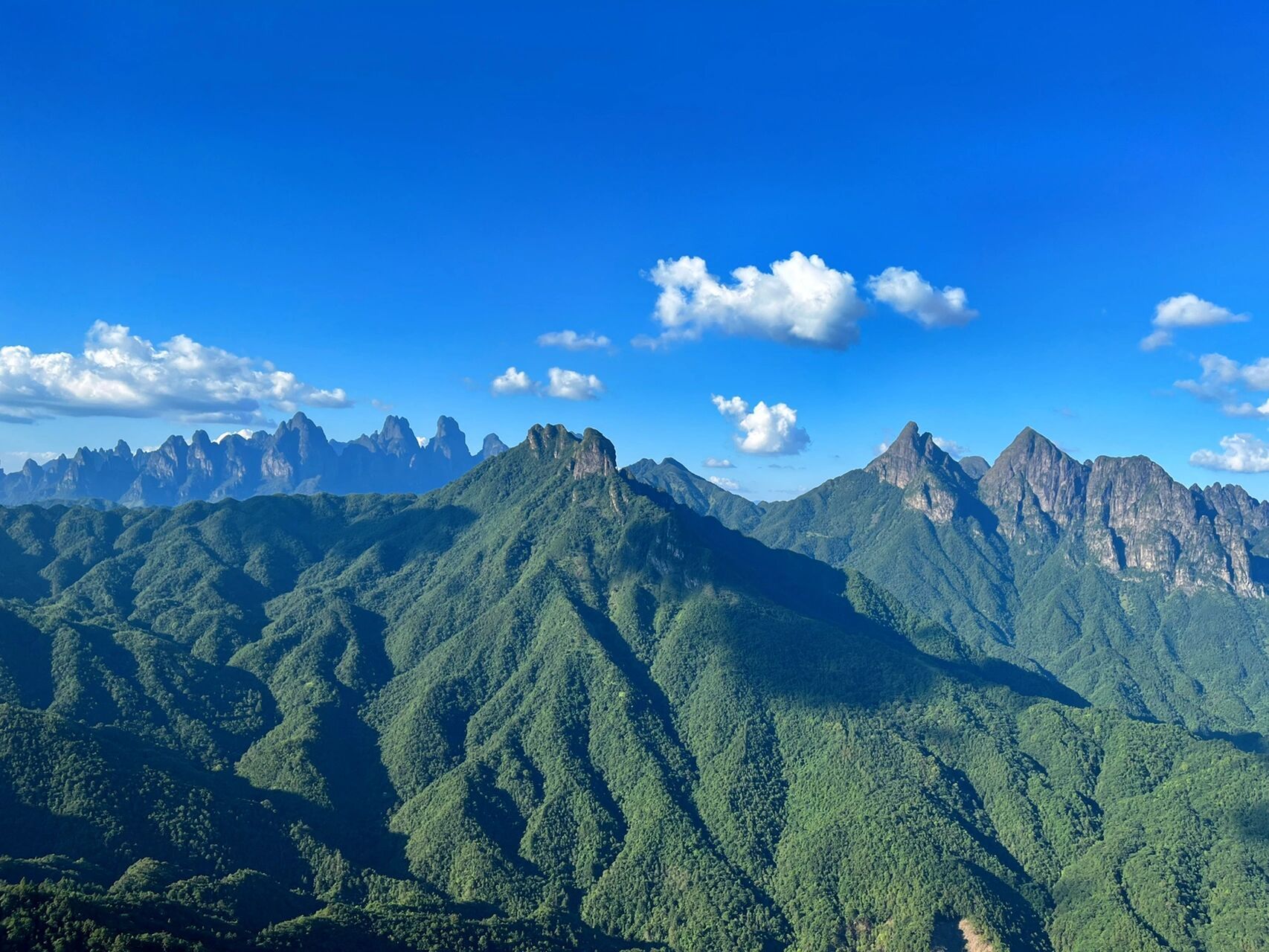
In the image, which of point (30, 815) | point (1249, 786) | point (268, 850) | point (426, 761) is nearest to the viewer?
point (30, 815)

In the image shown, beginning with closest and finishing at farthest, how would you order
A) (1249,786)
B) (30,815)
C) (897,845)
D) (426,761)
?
(30,815) < (897,845) < (1249,786) < (426,761)

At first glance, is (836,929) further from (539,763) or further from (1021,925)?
(539,763)

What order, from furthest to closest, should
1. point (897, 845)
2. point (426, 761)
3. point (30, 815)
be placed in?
point (426, 761) < point (897, 845) < point (30, 815)

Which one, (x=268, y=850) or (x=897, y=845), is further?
(x=897, y=845)

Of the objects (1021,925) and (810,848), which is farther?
(810,848)

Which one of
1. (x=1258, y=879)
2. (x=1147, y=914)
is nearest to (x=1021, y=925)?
(x=1147, y=914)

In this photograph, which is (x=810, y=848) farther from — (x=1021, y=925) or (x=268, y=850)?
(x=268, y=850)

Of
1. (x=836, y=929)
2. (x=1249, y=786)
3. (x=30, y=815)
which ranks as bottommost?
(x=836, y=929)

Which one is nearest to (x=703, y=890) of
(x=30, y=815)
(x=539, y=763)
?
(x=539, y=763)

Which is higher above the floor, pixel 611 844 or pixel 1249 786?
pixel 1249 786
